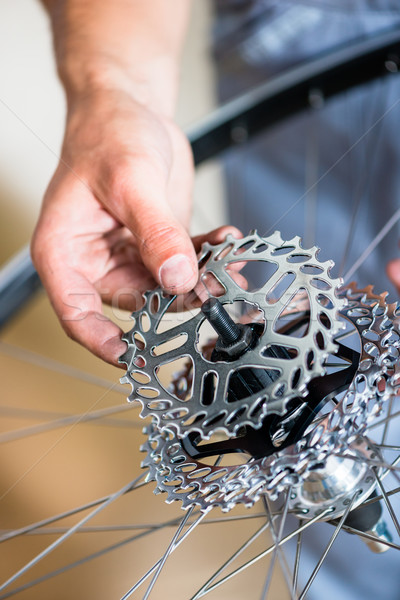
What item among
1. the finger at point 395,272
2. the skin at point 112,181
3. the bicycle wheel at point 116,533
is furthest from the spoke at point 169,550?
the finger at point 395,272

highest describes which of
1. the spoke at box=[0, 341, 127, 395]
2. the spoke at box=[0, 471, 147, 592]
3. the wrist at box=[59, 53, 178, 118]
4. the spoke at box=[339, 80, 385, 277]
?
the wrist at box=[59, 53, 178, 118]

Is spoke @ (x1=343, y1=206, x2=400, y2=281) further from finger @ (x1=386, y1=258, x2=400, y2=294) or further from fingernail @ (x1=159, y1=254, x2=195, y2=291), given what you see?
fingernail @ (x1=159, y1=254, x2=195, y2=291)

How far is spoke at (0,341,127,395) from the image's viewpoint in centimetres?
46

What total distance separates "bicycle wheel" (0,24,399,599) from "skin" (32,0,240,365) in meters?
0.07

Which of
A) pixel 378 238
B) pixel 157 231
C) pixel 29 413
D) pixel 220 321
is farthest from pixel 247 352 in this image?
pixel 378 238

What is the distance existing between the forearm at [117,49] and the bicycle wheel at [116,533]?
0.30 metres

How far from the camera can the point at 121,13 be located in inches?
27.0

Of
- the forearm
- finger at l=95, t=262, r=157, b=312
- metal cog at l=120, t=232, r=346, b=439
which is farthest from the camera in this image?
the forearm

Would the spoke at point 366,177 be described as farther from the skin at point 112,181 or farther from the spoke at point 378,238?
the skin at point 112,181

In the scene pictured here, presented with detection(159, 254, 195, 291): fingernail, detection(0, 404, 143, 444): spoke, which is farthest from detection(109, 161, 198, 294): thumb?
detection(0, 404, 143, 444): spoke

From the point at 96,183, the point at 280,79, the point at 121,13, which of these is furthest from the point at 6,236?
the point at 280,79

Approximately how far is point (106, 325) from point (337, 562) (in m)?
0.23

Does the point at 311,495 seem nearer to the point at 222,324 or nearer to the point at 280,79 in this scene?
the point at 222,324

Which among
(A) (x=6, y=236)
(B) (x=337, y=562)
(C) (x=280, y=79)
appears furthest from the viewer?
(C) (x=280, y=79)
